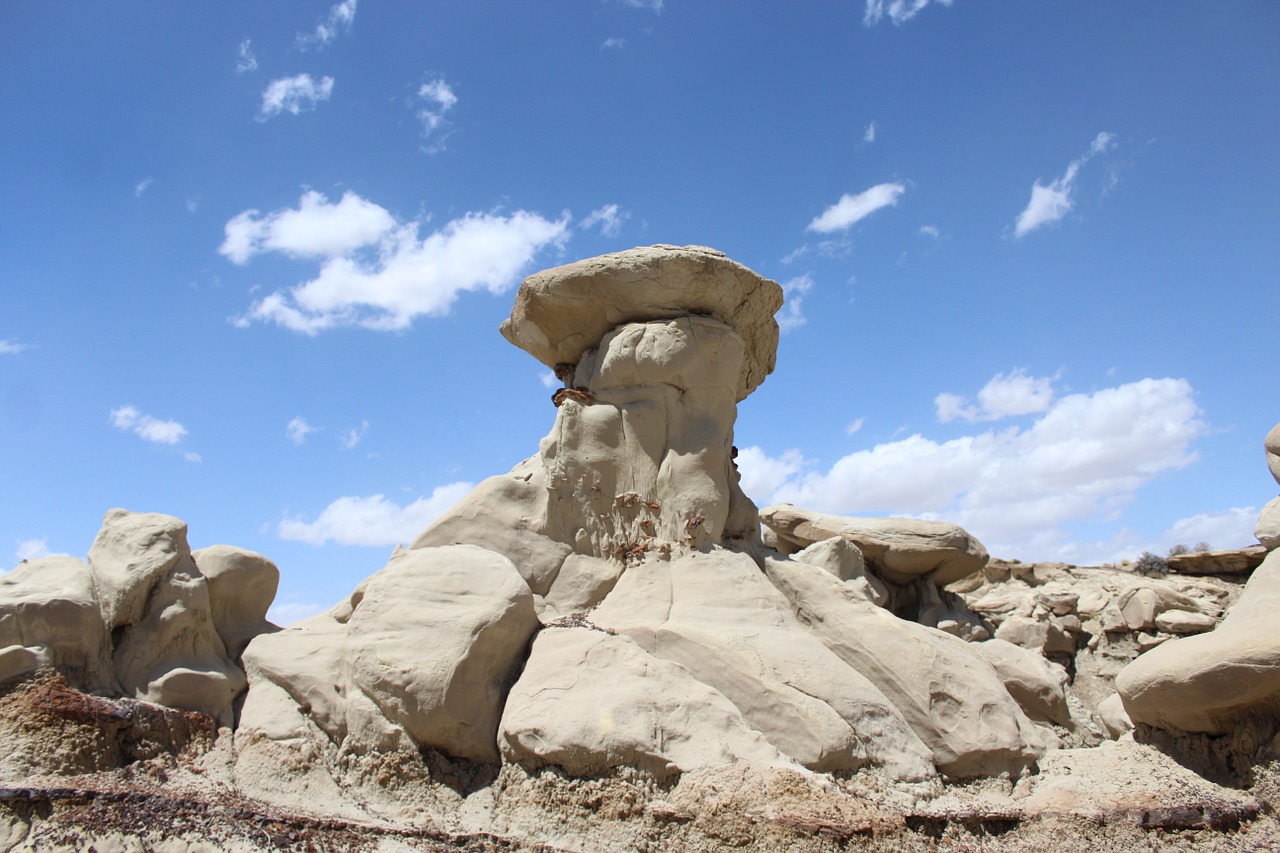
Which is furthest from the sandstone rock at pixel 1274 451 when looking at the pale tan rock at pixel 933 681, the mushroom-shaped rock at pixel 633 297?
Result: the mushroom-shaped rock at pixel 633 297

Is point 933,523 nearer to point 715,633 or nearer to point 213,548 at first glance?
point 715,633

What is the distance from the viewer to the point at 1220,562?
553 inches

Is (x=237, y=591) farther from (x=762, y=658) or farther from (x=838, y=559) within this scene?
(x=838, y=559)

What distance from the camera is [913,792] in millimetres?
5461

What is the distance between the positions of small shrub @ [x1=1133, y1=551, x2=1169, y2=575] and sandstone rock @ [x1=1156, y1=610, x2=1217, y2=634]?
303cm

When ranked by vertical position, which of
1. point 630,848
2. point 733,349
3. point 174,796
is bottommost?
point 630,848

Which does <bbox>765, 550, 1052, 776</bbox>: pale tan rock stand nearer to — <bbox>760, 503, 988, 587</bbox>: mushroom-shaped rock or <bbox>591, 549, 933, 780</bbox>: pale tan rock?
<bbox>591, 549, 933, 780</bbox>: pale tan rock

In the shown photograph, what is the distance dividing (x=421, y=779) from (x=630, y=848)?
4.72ft

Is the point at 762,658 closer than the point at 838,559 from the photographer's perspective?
Yes

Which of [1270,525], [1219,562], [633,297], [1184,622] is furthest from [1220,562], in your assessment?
[633,297]

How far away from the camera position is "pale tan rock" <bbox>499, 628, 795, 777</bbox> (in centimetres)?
511

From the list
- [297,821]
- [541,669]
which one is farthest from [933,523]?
[297,821]

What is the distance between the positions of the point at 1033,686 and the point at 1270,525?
7.46 feet

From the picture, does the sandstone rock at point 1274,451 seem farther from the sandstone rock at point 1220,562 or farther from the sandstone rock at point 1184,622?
the sandstone rock at point 1220,562
